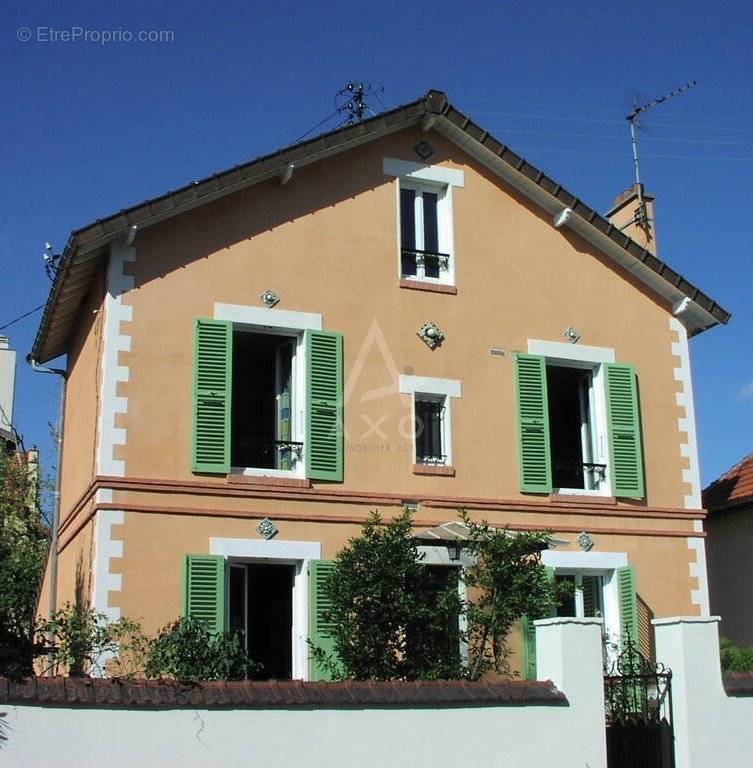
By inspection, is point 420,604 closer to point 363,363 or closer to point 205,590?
point 205,590

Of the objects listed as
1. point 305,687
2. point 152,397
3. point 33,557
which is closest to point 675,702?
point 305,687

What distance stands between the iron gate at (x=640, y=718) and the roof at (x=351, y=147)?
7.40 meters

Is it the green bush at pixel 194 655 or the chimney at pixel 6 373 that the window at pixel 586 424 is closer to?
the green bush at pixel 194 655

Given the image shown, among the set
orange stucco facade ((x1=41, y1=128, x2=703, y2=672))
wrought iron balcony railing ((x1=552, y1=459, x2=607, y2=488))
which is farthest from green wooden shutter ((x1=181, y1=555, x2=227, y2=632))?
wrought iron balcony railing ((x1=552, y1=459, x2=607, y2=488))

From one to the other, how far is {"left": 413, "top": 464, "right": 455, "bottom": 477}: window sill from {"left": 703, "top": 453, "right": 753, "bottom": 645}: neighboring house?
5.99 meters

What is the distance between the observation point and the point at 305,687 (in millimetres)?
10070

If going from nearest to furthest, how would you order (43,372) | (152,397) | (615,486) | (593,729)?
(593,729), (152,397), (615,486), (43,372)

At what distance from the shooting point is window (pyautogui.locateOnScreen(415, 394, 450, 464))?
1597cm

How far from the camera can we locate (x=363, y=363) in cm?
1579

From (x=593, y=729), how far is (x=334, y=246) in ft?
24.8

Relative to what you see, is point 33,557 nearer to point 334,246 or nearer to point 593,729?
point 334,246

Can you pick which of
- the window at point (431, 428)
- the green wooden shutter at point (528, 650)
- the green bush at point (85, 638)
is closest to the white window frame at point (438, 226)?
the window at point (431, 428)

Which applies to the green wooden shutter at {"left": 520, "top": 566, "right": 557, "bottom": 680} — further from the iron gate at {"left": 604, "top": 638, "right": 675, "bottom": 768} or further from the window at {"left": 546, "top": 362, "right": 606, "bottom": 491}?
the iron gate at {"left": 604, "top": 638, "right": 675, "bottom": 768}

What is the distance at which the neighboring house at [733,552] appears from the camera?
1922 cm
